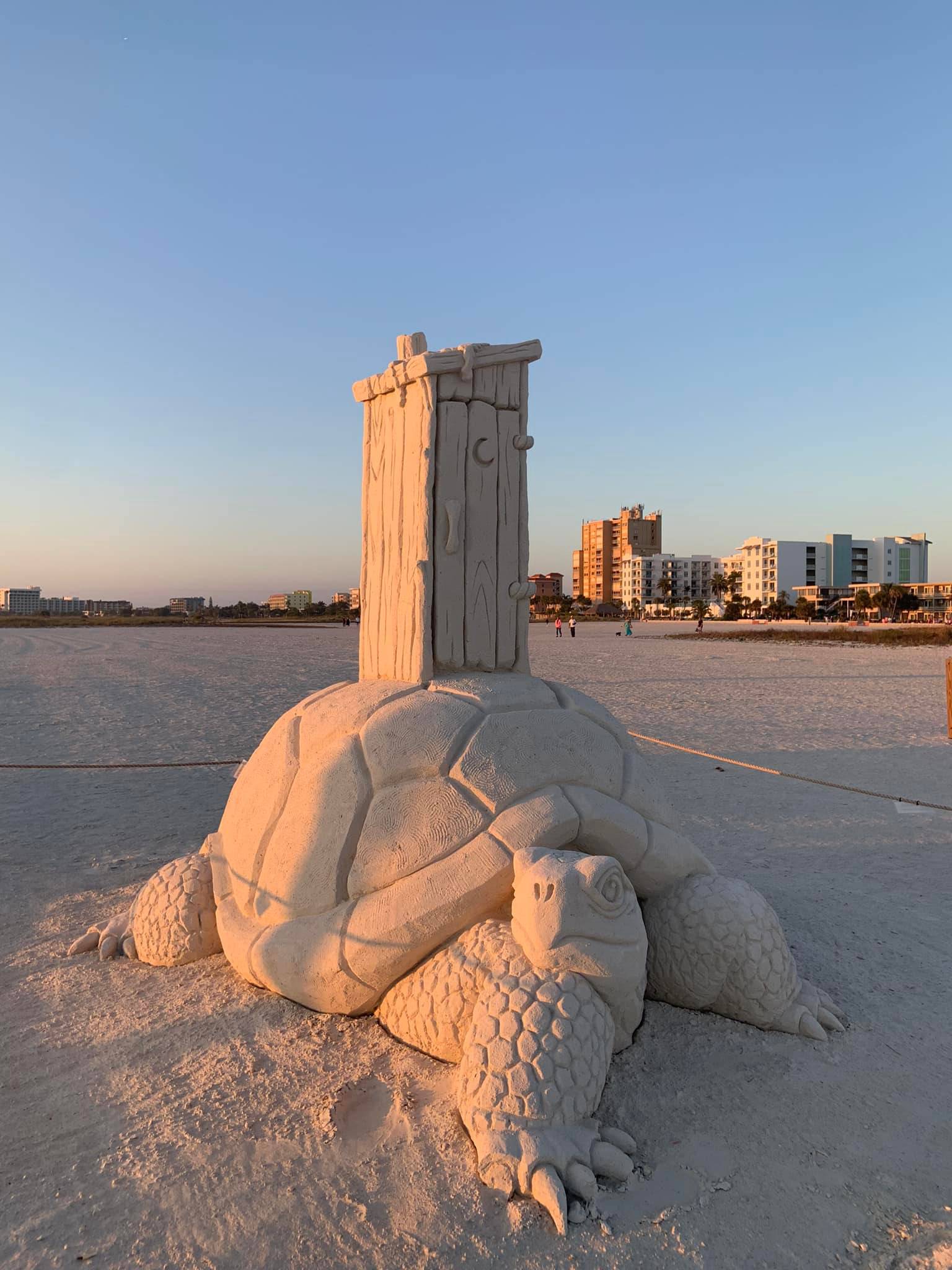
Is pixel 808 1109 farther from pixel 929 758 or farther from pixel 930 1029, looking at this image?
pixel 929 758

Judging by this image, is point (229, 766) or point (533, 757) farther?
point (229, 766)

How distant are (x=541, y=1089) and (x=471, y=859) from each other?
0.78 meters

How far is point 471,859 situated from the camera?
2.87 metres

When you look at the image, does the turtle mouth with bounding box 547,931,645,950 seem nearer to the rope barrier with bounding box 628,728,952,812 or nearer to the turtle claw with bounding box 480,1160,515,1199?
the turtle claw with bounding box 480,1160,515,1199

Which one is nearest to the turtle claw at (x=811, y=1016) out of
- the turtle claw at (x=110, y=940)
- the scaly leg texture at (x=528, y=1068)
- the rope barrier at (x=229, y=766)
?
the scaly leg texture at (x=528, y=1068)

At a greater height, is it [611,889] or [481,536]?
[481,536]

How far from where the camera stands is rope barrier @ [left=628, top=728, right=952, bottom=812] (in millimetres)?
7336

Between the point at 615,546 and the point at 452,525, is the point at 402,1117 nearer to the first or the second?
the point at 452,525

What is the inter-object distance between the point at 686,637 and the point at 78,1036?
48.9 metres

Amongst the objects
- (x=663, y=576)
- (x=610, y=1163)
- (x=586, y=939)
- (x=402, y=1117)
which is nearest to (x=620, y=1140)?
(x=610, y=1163)

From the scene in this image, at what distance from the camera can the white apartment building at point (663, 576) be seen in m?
132

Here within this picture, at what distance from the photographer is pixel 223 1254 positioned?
2.10 meters

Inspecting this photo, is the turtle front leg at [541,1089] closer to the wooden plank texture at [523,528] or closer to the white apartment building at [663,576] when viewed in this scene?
the wooden plank texture at [523,528]

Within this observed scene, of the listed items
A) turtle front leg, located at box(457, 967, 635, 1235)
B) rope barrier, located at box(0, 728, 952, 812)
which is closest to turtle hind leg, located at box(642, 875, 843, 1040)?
turtle front leg, located at box(457, 967, 635, 1235)
